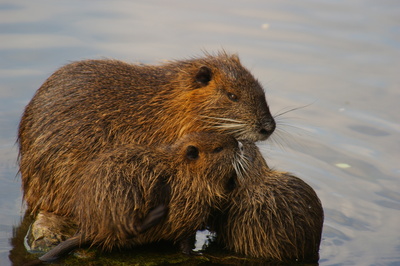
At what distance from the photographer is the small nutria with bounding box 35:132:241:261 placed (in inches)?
216

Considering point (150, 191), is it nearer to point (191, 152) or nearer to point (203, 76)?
point (191, 152)

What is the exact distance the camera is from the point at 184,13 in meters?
11.1

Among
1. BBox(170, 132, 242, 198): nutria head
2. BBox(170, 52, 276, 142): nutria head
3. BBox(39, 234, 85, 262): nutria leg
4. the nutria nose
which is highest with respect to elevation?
BBox(170, 52, 276, 142): nutria head

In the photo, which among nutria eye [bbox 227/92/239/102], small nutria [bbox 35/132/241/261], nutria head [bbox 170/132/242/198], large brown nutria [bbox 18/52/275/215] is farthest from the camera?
nutria eye [bbox 227/92/239/102]

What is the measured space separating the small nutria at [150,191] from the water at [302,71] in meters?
0.68

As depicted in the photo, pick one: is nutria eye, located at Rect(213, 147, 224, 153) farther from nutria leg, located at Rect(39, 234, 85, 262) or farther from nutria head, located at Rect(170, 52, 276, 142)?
nutria leg, located at Rect(39, 234, 85, 262)

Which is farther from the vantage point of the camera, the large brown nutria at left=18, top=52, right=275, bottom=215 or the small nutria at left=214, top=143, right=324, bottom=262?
the large brown nutria at left=18, top=52, right=275, bottom=215

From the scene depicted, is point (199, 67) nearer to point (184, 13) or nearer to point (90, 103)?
point (90, 103)

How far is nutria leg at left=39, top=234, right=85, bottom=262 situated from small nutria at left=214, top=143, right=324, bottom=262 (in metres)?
1.08

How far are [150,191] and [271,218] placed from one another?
88cm

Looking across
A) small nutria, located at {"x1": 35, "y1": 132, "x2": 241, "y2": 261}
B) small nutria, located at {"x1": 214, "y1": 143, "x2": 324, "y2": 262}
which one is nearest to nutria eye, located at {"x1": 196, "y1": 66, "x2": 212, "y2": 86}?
small nutria, located at {"x1": 35, "y1": 132, "x2": 241, "y2": 261}

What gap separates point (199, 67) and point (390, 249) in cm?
204

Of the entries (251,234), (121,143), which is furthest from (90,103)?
(251,234)

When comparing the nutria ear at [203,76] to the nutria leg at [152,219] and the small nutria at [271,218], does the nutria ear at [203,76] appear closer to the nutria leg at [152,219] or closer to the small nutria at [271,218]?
the small nutria at [271,218]
